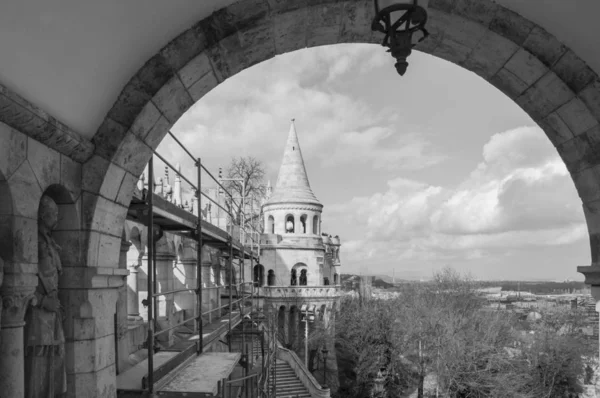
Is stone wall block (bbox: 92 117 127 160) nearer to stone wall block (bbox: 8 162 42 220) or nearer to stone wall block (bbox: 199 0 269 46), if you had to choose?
stone wall block (bbox: 8 162 42 220)

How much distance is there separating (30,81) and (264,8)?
4.77 feet

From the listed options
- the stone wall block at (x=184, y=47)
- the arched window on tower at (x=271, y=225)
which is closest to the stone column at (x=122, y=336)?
the stone wall block at (x=184, y=47)

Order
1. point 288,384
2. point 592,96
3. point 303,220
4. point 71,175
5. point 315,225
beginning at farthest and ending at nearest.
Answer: point 315,225 < point 303,220 < point 288,384 < point 592,96 < point 71,175

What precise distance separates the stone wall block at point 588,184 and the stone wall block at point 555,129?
27cm

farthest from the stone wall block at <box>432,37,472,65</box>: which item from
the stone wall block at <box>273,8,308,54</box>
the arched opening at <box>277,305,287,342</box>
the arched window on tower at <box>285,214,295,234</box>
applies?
the arched window on tower at <box>285,214,295,234</box>

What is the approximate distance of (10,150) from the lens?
2.46 m

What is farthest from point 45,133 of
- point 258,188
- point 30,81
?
point 258,188

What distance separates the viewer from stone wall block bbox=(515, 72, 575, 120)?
→ 3.48 metres

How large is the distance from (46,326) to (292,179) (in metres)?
30.0

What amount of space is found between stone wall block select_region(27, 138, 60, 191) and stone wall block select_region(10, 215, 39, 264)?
18cm

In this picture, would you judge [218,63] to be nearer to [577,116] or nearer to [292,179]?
[577,116]

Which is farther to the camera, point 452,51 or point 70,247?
point 452,51

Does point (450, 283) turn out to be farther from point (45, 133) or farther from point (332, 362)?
point (45, 133)

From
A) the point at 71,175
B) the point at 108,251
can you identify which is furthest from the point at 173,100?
the point at 108,251
